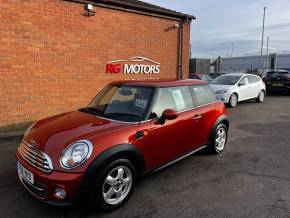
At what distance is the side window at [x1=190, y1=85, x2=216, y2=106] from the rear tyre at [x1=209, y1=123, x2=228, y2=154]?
0.57 m

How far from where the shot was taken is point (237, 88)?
11148mm

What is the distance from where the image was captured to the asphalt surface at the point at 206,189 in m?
3.10

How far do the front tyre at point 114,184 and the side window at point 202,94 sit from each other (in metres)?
1.91

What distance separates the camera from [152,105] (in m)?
3.64

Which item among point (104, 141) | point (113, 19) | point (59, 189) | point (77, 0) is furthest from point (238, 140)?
point (77, 0)

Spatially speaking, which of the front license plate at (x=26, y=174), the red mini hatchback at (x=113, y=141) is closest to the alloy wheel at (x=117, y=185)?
the red mini hatchback at (x=113, y=141)

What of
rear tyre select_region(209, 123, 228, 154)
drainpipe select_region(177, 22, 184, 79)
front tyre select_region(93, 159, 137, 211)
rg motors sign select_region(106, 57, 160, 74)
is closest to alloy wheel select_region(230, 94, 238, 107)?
drainpipe select_region(177, 22, 184, 79)

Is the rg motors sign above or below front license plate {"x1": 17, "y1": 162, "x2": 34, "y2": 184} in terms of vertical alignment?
above

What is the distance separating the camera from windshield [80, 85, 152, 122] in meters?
3.60

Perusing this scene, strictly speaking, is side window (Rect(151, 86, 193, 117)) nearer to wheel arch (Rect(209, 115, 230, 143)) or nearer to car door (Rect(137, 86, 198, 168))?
car door (Rect(137, 86, 198, 168))

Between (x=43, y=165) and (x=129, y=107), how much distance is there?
1.44 meters

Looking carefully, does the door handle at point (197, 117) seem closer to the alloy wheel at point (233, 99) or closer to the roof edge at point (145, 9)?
the roof edge at point (145, 9)

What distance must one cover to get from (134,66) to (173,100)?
A: 504 centimetres

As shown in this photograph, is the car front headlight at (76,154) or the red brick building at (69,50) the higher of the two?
the red brick building at (69,50)
